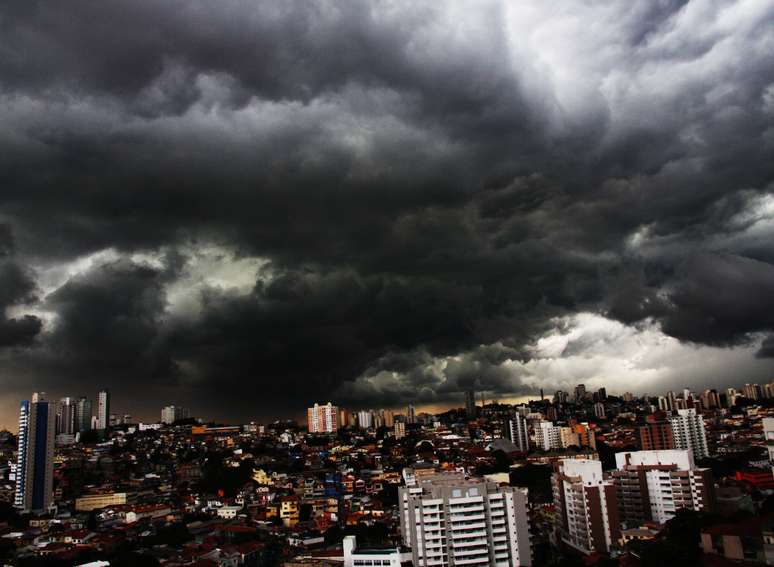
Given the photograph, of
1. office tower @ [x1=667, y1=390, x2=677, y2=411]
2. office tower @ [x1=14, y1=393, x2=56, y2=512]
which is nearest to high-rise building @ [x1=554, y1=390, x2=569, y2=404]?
office tower @ [x1=667, y1=390, x2=677, y2=411]

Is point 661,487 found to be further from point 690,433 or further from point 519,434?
point 519,434

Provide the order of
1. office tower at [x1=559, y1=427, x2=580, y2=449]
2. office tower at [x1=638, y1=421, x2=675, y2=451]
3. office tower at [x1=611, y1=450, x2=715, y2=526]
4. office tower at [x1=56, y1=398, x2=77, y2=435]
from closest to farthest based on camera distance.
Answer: office tower at [x1=611, y1=450, x2=715, y2=526] → office tower at [x1=638, y1=421, x2=675, y2=451] → office tower at [x1=559, y1=427, x2=580, y2=449] → office tower at [x1=56, y1=398, x2=77, y2=435]

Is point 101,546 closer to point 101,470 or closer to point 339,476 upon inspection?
point 339,476

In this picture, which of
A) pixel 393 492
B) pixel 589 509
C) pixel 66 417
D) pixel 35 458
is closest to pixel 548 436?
pixel 393 492

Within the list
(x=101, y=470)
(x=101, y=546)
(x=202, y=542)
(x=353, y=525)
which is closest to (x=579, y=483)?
(x=353, y=525)

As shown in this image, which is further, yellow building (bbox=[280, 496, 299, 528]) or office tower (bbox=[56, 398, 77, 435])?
office tower (bbox=[56, 398, 77, 435])

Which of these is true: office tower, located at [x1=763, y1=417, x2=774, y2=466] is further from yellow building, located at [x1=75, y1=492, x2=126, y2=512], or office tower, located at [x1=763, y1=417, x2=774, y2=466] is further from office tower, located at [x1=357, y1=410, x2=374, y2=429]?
office tower, located at [x1=357, y1=410, x2=374, y2=429]

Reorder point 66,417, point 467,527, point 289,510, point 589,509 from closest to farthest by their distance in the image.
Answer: point 467,527 → point 589,509 → point 289,510 → point 66,417
